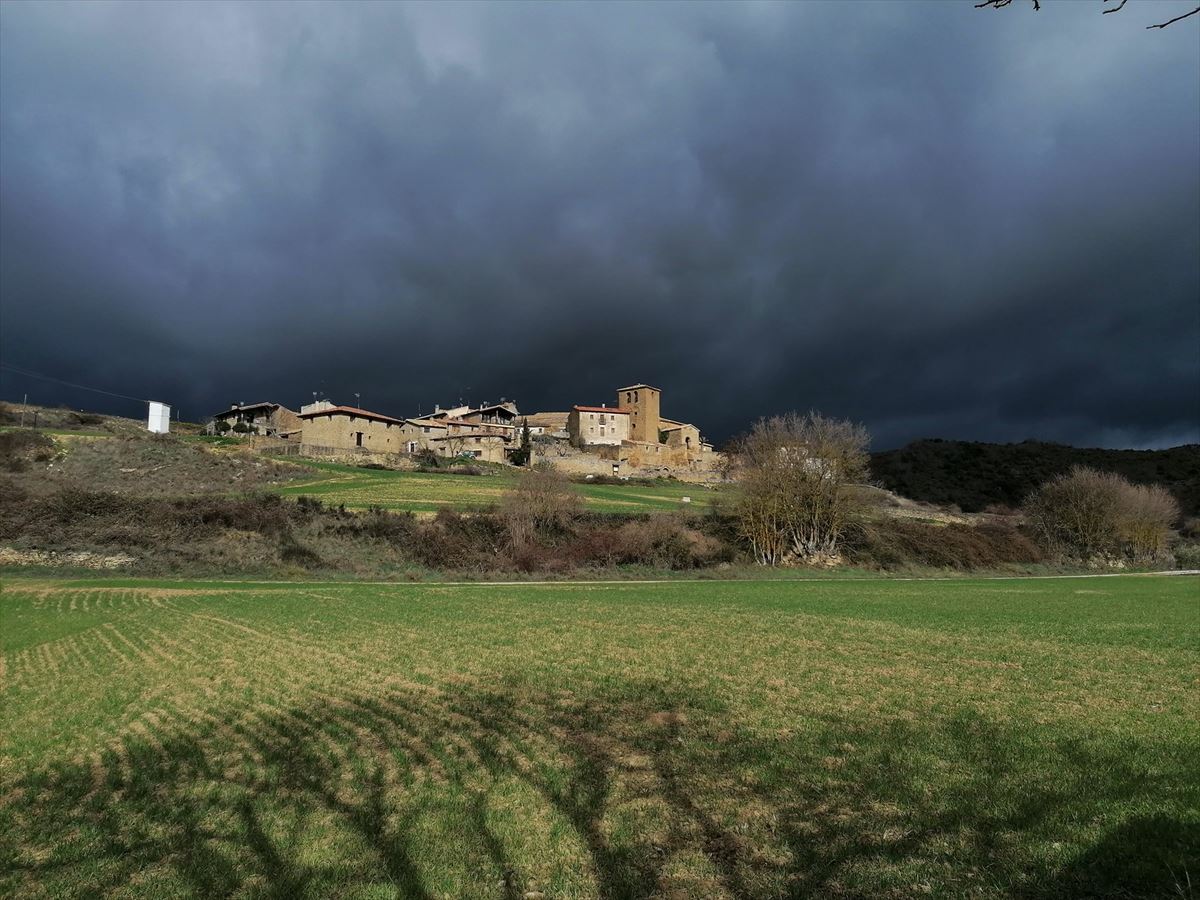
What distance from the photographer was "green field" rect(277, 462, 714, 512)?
54.5m

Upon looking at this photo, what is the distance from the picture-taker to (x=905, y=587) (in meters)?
36.5

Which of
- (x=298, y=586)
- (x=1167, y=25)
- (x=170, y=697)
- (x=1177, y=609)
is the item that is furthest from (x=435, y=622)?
(x=1177, y=609)

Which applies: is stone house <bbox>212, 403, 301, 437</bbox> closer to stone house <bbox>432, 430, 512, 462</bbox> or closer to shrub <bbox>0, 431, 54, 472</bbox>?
stone house <bbox>432, 430, 512, 462</bbox>

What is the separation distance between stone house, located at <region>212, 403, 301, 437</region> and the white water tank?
22.2m

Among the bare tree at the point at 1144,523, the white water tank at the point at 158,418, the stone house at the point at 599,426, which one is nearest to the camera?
the bare tree at the point at 1144,523

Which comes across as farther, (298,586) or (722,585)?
(722,585)

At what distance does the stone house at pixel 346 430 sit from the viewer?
8044 centimetres

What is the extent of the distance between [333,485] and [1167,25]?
6324cm

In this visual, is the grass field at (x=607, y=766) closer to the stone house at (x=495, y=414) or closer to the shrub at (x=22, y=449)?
the shrub at (x=22, y=449)

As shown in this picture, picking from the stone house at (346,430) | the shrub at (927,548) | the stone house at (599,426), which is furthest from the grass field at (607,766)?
the stone house at (599,426)

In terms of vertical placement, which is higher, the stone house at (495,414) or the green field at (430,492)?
the stone house at (495,414)

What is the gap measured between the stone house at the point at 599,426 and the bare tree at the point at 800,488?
61.0 metres

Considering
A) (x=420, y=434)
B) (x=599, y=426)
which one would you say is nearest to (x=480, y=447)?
(x=420, y=434)

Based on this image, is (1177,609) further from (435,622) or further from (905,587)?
(435,622)
